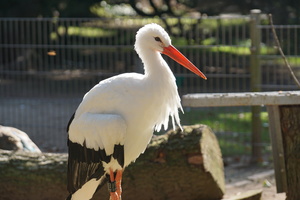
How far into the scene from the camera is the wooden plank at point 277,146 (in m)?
4.95

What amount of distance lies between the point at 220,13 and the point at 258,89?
550 cm

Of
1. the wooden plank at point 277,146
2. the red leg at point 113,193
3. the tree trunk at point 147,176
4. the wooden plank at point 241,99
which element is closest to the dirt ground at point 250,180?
the tree trunk at point 147,176

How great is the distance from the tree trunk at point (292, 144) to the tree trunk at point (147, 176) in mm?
703

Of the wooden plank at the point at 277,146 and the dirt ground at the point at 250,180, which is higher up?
the wooden plank at the point at 277,146

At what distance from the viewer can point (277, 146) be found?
16.4 feet

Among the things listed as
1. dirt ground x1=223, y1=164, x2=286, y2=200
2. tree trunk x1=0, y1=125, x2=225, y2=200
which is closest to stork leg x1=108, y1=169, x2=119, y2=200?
tree trunk x1=0, y1=125, x2=225, y2=200

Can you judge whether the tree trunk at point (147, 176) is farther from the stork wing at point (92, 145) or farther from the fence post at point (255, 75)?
the fence post at point (255, 75)

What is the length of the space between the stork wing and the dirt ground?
1.73m

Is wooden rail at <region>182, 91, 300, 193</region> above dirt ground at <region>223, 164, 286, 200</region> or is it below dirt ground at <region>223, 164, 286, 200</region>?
above

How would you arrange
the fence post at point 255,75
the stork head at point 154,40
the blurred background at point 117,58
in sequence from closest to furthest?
the stork head at point 154,40 < the fence post at point 255,75 < the blurred background at point 117,58

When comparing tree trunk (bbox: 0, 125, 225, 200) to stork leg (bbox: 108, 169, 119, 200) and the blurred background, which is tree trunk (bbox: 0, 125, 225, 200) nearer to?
stork leg (bbox: 108, 169, 119, 200)

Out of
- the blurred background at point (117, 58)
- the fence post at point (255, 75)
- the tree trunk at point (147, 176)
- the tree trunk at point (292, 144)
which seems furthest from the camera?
the blurred background at point (117, 58)

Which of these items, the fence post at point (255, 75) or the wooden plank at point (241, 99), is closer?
the wooden plank at point (241, 99)

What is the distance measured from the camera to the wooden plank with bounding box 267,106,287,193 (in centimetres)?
495
